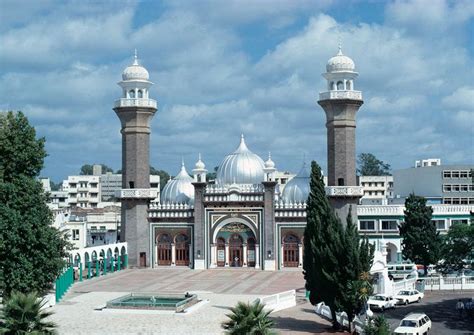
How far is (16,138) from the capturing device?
3350 cm

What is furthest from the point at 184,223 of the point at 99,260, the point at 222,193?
the point at 99,260

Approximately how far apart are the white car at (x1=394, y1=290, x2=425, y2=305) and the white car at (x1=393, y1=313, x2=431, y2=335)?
27.3ft

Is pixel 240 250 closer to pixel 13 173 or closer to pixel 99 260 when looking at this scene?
pixel 99 260

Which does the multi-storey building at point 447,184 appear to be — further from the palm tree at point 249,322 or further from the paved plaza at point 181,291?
the palm tree at point 249,322

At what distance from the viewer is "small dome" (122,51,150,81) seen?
63.5 metres

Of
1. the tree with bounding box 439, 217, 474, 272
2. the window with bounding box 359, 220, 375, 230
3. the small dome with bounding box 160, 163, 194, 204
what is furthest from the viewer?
the small dome with bounding box 160, 163, 194, 204

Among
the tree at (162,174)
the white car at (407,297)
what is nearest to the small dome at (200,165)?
the white car at (407,297)

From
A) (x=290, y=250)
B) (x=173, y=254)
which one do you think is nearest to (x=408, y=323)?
(x=290, y=250)

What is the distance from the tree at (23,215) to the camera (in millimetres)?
33062

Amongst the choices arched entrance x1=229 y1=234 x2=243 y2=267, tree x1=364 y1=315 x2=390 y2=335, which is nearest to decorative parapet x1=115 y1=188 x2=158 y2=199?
arched entrance x1=229 y1=234 x2=243 y2=267

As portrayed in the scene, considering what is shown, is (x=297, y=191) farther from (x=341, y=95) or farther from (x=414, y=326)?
(x=414, y=326)

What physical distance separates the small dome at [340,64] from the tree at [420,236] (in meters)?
12.9

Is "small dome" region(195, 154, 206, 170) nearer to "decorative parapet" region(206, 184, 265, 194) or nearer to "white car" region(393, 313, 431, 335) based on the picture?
"decorative parapet" region(206, 184, 265, 194)

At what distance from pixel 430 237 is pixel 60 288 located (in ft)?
81.8
